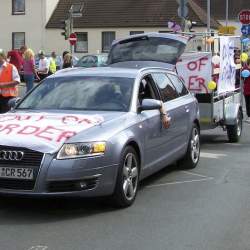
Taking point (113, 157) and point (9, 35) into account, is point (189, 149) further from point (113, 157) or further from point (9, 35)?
point (9, 35)

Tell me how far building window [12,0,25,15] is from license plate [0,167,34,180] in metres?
48.0

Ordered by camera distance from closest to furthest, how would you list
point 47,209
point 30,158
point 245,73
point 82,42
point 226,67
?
point 30,158 < point 47,209 < point 226,67 < point 245,73 < point 82,42

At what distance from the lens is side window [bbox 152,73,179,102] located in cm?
912

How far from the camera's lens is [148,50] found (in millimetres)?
13695

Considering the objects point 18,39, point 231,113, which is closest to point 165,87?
point 231,113

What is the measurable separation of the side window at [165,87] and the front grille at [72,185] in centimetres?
251

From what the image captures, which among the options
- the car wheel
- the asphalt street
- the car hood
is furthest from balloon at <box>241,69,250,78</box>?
the car wheel

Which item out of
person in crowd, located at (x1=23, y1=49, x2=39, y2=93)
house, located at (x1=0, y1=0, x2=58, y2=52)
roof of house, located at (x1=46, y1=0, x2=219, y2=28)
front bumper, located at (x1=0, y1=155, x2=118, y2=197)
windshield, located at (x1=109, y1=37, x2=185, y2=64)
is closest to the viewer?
front bumper, located at (x1=0, y1=155, x2=118, y2=197)

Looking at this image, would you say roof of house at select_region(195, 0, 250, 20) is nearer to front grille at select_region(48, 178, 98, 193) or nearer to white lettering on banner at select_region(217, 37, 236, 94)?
white lettering on banner at select_region(217, 37, 236, 94)

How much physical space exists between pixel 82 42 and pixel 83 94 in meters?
45.7

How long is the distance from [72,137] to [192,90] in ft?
19.7

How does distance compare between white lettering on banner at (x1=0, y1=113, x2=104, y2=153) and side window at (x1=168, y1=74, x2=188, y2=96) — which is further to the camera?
side window at (x1=168, y1=74, x2=188, y2=96)

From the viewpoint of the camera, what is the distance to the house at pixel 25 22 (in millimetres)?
52688

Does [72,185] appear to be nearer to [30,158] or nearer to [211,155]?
A: [30,158]
